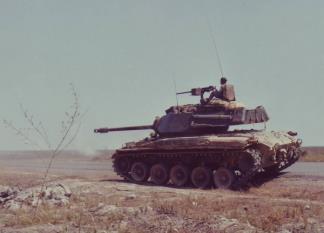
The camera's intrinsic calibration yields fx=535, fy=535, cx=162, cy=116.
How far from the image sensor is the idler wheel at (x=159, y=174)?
66.0ft

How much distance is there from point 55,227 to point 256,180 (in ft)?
38.0

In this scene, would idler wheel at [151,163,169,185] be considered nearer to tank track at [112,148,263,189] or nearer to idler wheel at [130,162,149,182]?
tank track at [112,148,263,189]

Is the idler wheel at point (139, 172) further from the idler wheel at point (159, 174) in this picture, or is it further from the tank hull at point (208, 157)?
the idler wheel at point (159, 174)

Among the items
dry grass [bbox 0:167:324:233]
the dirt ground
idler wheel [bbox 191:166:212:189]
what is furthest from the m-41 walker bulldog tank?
dry grass [bbox 0:167:324:233]

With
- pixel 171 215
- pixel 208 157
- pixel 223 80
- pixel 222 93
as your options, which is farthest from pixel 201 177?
pixel 171 215

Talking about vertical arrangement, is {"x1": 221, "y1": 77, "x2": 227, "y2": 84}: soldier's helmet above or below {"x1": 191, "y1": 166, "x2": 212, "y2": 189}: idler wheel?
above

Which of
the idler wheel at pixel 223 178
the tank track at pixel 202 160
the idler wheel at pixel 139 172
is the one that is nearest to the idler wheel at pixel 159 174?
the tank track at pixel 202 160

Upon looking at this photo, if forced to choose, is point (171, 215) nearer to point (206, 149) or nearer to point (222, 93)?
point (206, 149)

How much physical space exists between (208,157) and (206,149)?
0.38 m

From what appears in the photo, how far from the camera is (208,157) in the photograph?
18469 millimetres

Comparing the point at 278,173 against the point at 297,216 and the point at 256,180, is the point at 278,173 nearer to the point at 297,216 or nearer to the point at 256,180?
the point at 256,180

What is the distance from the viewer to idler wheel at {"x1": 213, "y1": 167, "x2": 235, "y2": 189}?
17.9 m

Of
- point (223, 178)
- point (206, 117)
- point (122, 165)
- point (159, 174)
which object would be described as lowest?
point (223, 178)

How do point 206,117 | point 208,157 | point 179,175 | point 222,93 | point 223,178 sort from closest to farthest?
point 223,178
point 208,157
point 179,175
point 206,117
point 222,93
